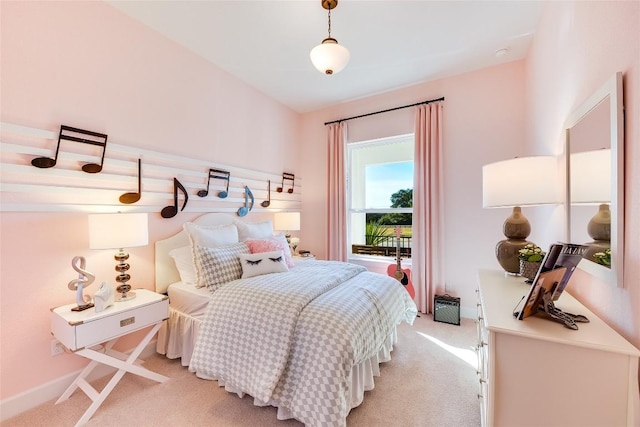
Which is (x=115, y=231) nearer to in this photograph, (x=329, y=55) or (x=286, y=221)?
(x=329, y=55)

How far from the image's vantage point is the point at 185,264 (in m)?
2.43

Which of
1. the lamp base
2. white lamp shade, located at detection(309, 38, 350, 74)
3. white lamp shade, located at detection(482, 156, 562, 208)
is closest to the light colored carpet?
the lamp base

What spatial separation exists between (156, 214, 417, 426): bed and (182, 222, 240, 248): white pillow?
0.04ft

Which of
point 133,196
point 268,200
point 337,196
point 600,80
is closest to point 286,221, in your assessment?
point 268,200

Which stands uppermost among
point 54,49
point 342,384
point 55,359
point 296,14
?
point 296,14

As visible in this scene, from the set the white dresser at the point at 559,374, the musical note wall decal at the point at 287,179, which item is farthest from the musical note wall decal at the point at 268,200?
the white dresser at the point at 559,374

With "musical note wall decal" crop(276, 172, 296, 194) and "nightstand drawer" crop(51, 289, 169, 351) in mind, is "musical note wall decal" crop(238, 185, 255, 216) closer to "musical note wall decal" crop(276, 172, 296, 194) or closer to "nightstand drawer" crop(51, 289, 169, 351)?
"musical note wall decal" crop(276, 172, 296, 194)

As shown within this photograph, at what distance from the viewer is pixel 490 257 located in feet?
10.1

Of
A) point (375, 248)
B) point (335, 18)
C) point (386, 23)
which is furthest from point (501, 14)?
point (375, 248)

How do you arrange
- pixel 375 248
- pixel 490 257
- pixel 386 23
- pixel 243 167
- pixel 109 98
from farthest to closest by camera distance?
→ pixel 375 248
pixel 243 167
pixel 490 257
pixel 386 23
pixel 109 98

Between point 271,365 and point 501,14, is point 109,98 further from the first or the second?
point 501,14

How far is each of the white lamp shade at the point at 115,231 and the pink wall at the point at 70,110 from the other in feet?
1.12

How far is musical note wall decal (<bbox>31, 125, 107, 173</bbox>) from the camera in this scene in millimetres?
1766

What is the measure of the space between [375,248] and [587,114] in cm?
296
